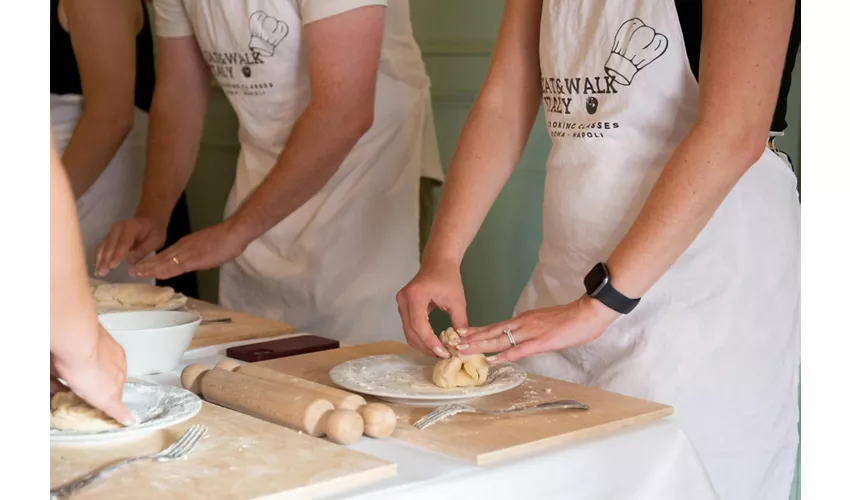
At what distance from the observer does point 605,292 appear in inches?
51.9

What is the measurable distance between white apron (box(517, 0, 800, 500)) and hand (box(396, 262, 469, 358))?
7.8 inches

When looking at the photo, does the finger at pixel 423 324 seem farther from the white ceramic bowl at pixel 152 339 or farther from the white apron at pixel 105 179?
the white apron at pixel 105 179

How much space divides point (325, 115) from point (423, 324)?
711 millimetres

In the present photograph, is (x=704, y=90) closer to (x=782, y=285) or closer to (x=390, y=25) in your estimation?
(x=782, y=285)

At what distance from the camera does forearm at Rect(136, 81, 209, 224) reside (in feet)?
7.83

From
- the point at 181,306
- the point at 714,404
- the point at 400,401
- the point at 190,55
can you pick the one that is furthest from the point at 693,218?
the point at 190,55

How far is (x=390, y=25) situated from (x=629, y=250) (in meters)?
1.14

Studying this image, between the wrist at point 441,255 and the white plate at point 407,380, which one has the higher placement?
the wrist at point 441,255

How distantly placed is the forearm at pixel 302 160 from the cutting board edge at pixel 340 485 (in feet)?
3.66

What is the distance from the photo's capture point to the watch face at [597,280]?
1.32 meters

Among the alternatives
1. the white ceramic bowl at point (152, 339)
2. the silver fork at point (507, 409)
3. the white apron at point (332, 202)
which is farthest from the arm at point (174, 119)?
the silver fork at point (507, 409)

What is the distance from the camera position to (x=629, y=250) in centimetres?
132

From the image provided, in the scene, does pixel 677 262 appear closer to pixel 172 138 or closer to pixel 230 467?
pixel 230 467

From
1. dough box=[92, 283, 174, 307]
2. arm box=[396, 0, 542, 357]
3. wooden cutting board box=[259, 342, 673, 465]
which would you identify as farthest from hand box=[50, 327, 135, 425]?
dough box=[92, 283, 174, 307]
